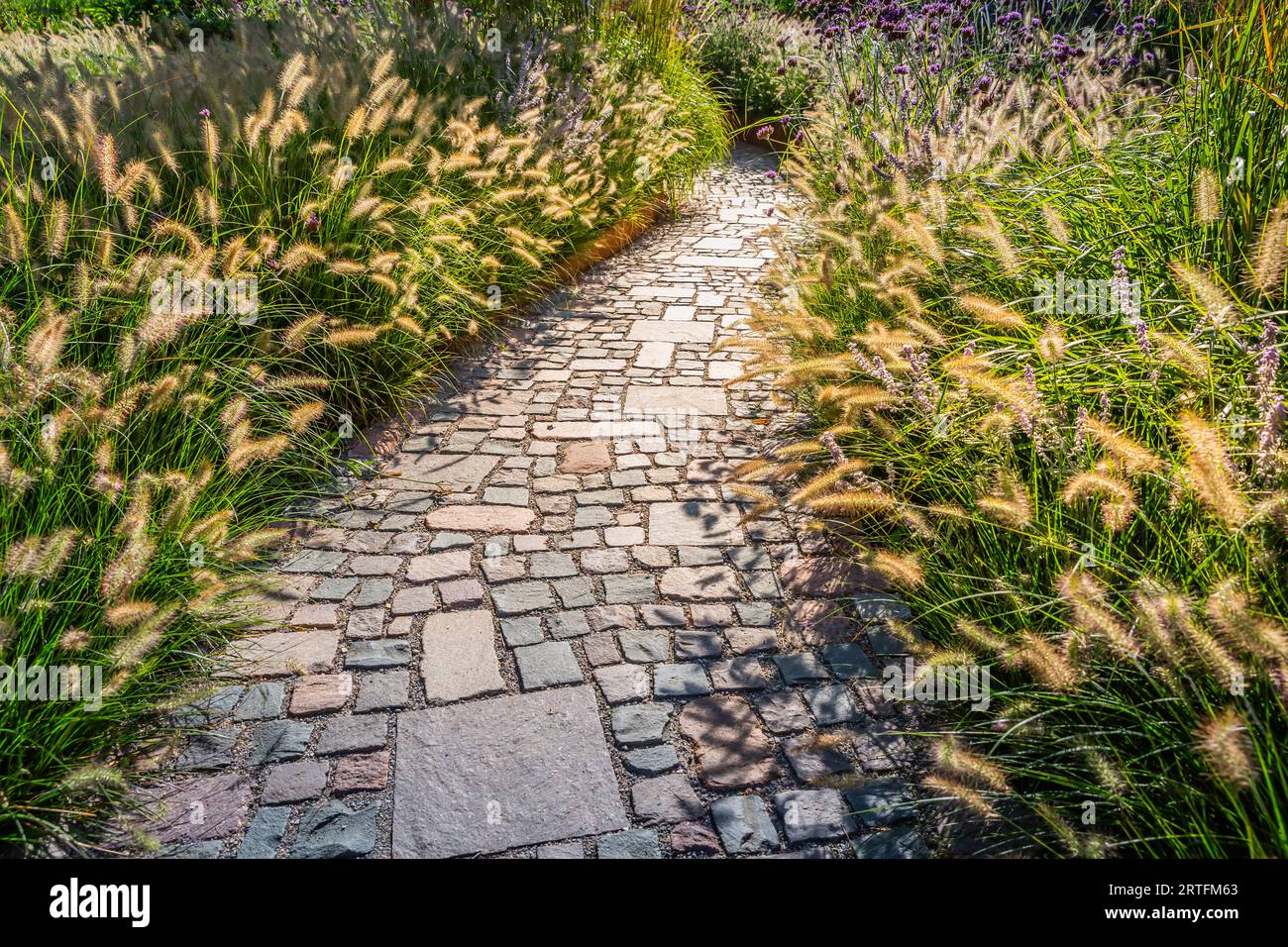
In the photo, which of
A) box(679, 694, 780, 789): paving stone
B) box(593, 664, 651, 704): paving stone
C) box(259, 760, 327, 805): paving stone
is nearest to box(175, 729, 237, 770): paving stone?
box(259, 760, 327, 805): paving stone

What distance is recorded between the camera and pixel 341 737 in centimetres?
235

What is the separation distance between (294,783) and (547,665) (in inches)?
32.1

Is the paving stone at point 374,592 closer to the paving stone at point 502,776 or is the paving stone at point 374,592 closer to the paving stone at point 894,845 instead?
the paving stone at point 502,776

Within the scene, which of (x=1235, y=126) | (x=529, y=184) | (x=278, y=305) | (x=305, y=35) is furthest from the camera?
(x=529, y=184)

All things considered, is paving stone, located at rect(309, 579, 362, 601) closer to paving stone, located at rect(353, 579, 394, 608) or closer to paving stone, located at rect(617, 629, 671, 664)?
paving stone, located at rect(353, 579, 394, 608)

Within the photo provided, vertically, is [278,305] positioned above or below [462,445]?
above

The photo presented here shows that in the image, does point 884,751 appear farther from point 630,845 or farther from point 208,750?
point 208,750

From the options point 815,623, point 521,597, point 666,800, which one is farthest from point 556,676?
point 815,623

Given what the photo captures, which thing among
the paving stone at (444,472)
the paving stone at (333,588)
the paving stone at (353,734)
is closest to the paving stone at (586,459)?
the paving stone at (444,472)

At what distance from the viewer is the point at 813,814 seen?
83.4 inches
